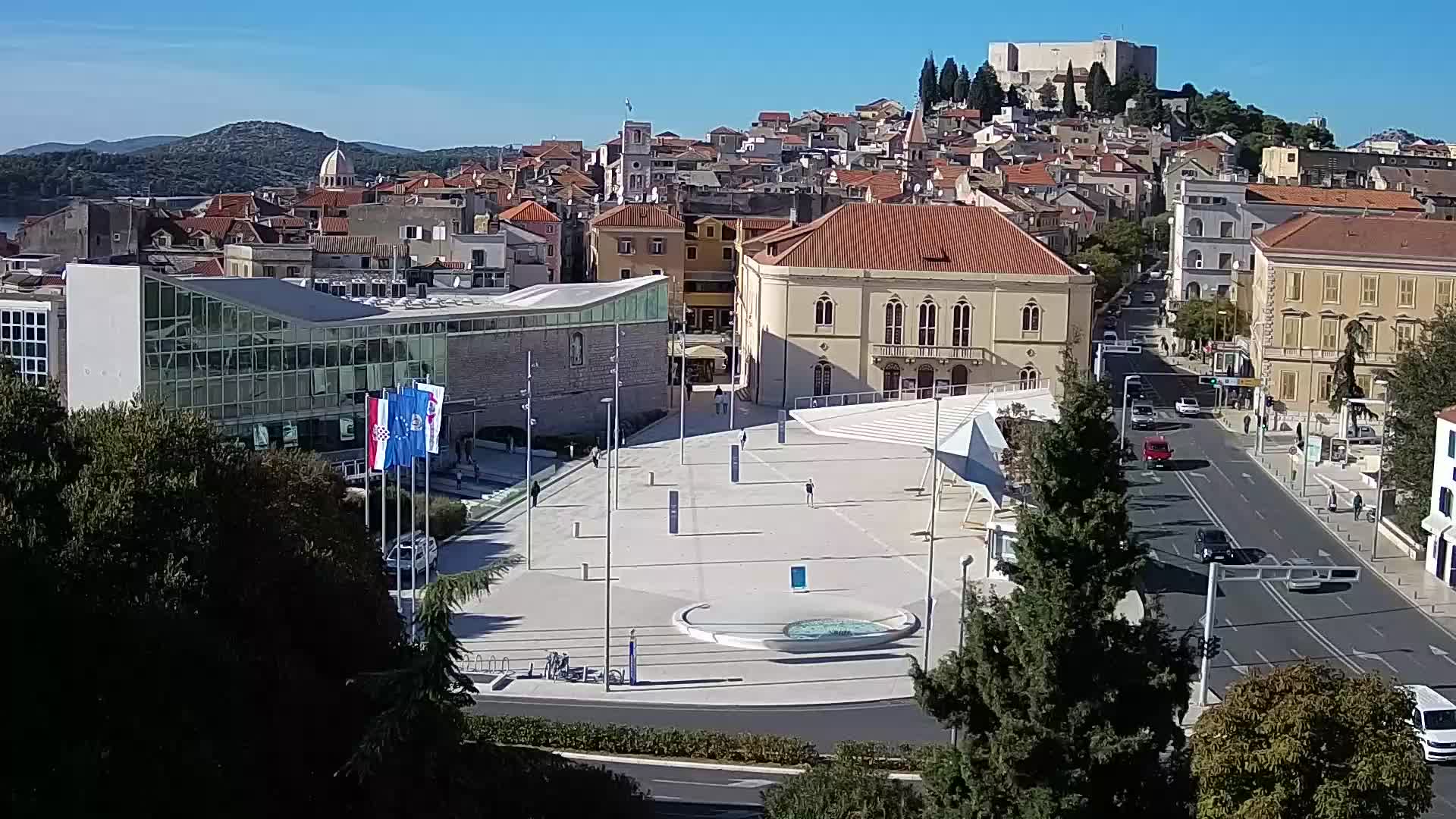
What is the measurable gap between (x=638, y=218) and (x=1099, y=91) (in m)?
91.4

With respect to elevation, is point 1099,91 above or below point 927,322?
above

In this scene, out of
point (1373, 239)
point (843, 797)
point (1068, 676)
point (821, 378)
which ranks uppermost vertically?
point (1373, 239)

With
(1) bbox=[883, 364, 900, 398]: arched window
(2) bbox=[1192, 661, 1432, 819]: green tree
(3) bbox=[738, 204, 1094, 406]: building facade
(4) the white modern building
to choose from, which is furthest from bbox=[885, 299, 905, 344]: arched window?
(2) bbox=[1192, 661, 1432, 819]: green tree

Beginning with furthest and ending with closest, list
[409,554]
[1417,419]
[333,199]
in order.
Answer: [333,199]
[1417,419]
[409,554]

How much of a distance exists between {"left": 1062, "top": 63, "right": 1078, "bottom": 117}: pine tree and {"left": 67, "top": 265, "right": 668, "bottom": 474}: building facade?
344 ft

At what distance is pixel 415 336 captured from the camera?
42.2 metres

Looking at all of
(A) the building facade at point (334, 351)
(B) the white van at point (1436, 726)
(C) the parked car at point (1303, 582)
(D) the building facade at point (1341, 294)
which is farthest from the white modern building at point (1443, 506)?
(A) the building facade at point (334, 351)

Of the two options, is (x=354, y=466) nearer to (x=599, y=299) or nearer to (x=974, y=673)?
(x=599, y=299)

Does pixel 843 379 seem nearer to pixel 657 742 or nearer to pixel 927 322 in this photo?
pixel 927 322

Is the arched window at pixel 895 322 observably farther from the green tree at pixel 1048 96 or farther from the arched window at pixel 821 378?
the green tree at pixel 1048 96

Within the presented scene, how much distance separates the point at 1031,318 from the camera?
168 ft

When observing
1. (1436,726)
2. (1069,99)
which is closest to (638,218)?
(1436,726)

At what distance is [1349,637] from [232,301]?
903 inches

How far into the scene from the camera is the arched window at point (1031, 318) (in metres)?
51.0
